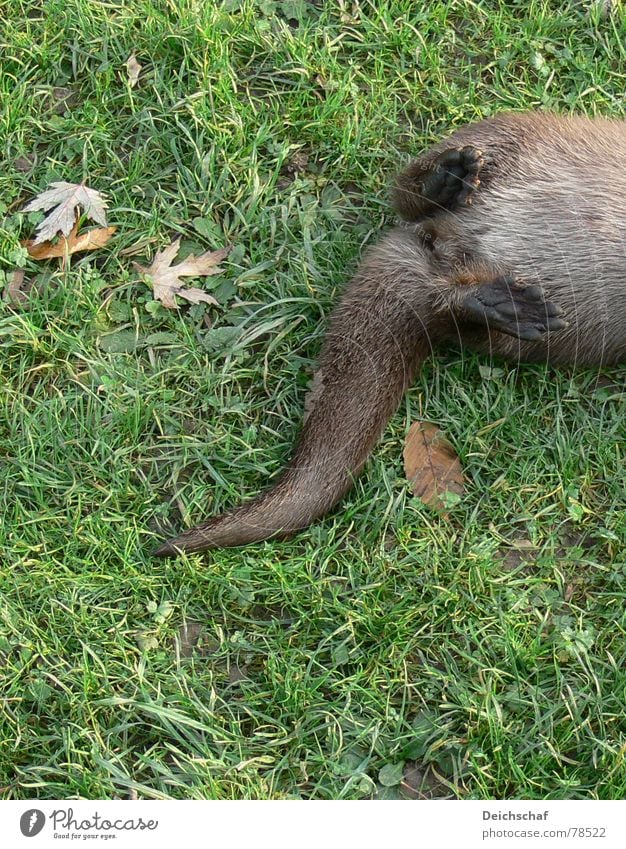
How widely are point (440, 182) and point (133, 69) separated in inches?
47.2

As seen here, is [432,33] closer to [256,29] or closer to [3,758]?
[256,29]

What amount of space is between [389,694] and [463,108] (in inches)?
80.3

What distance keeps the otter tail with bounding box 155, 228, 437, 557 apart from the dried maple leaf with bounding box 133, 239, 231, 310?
1.57ft

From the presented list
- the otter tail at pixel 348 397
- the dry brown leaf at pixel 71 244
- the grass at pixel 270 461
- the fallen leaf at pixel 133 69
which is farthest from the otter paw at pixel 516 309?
the fallen leaf at pixel 133 69

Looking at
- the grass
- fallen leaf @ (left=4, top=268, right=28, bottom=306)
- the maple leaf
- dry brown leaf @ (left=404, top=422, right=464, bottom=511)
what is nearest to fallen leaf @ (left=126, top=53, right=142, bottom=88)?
the grass

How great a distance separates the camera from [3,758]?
2.46 m

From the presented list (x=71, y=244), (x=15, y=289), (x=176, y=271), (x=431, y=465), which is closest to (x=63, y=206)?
(x=71, y=244)

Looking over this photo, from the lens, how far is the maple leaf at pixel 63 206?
9.73 feet

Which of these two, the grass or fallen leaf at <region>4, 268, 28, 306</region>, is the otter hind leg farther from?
fallen leaf at <region>4, 268, 28, 306</region>

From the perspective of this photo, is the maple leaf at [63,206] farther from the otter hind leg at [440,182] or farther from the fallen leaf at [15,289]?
the otter hind leg at [440,182]

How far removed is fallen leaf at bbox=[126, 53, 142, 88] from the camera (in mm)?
3102

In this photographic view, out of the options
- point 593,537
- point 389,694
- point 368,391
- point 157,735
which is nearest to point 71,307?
point 368,391

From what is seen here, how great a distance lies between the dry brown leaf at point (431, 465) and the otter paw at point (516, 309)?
0.42 meters

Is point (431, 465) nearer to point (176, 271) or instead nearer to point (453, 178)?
point (453, 178)
